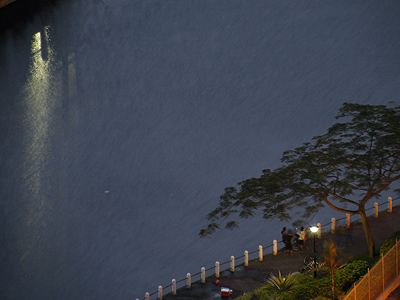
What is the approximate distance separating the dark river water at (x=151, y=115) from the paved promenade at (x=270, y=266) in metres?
16.1

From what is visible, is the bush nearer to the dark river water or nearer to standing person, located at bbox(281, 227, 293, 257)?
standing person, located at bbox(281, 227, 293, 257)

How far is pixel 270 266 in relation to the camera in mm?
16359

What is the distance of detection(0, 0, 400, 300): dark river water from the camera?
33844mm

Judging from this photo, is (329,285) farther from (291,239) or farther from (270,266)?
(291,239)

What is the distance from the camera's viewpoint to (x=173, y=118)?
4147cm

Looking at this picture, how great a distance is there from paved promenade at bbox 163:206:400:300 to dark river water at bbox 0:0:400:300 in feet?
52.8

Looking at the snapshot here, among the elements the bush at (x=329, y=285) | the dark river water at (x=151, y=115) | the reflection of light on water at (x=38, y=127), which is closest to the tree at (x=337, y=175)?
the bush at (x=329, y=285)

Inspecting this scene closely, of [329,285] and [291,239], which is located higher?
[291,239]

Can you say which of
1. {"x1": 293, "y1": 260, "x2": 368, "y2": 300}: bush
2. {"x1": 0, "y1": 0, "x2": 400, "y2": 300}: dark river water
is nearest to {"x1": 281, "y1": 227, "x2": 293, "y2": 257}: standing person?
{"x1": 293, "y1": 260, "x2": 368, "y2": 300}: bush

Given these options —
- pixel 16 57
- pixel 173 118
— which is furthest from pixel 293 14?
pixel 16 57

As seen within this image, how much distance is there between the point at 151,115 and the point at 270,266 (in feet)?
89.3

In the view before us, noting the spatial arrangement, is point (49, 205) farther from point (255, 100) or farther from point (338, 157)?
point (338, 157)

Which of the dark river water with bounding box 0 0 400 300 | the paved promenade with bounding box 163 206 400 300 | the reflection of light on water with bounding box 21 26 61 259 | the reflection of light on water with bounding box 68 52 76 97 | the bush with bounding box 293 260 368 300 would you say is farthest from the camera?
the reflection of light on water with bounding box 68 52 76 97

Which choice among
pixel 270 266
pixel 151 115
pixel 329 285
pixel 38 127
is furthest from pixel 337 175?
pixel 38 127
